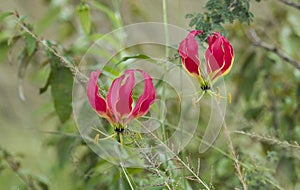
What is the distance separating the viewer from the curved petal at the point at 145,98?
94 cm

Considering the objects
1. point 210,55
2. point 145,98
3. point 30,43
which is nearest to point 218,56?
point 210,55

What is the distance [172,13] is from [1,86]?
1.18 metres

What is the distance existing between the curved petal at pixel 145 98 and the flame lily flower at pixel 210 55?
2.8 inches

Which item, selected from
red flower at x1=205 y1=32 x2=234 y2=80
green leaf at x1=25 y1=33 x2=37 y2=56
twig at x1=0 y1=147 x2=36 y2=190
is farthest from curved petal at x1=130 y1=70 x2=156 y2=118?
twig at x1=0 y1=147 x2=36 y2=190

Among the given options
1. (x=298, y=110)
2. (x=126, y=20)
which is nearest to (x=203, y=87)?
(x=298, y=110)

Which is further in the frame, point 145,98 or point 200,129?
point 200,129

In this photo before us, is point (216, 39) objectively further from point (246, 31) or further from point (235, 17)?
point (246, 31)

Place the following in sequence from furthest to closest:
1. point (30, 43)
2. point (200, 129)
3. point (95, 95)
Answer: point (200, 129) → point (30, 43) → point (95, 95)

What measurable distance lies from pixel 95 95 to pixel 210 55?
193 mm

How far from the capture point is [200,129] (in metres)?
1.87

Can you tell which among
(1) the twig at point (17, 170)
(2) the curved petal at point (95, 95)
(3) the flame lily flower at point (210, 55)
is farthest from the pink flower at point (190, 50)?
(1) the twig at point (17, 170)

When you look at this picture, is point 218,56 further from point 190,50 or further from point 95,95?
point 95,95

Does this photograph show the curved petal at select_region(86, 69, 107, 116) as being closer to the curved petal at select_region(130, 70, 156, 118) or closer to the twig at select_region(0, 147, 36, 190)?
the curved petal at select_region(130, 70, 156, 118)

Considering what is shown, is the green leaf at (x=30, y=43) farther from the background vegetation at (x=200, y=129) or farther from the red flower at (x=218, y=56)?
the red flower at (x=218, y=56)
